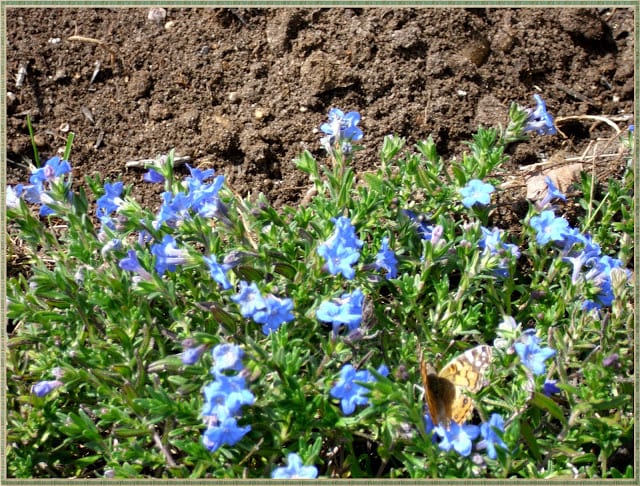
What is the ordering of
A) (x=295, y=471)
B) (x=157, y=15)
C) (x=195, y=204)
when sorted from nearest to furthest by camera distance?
(x=295, y=471)
(x=195, y=204)
(x=157, y=15)

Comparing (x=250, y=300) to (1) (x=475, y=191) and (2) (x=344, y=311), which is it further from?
(1) (x=475, y=191)

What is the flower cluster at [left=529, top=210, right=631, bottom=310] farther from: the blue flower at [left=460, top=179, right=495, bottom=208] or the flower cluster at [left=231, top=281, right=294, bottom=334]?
the flower cluster at [left=231, top=281, right=294, bottom=334]

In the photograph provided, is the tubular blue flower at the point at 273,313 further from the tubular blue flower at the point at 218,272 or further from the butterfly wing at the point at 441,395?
the butterfly wing at the point at 441,395

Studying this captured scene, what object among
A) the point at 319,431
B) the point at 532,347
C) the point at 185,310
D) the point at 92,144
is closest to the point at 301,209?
the point at 185,310

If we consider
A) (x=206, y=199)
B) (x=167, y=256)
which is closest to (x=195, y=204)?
(x=206, y=199)

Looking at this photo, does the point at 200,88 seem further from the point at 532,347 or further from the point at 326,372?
the point at 532,347

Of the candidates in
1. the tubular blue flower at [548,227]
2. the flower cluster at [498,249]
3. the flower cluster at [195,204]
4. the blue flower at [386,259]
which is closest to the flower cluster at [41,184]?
the flower cluster at [195,204]
